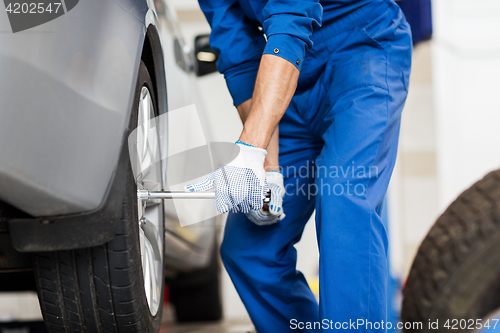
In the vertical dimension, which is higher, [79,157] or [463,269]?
[79,157]

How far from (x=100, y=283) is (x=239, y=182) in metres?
0.31

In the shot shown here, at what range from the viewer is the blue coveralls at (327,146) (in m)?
0.86

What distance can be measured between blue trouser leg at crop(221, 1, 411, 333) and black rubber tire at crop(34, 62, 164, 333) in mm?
342

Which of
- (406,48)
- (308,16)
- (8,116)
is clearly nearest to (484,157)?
(406,48)

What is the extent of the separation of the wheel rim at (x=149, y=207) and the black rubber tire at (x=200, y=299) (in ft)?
3.55

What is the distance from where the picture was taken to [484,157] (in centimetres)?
363

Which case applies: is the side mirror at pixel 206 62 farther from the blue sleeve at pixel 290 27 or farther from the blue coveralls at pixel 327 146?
the blue sleeve at pixel 290 27

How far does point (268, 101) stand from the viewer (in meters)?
0.87

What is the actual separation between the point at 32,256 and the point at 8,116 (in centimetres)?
31

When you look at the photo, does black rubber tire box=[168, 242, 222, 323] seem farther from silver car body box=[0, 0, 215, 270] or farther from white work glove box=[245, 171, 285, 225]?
silver car body box=[0, 0, 215, 270]

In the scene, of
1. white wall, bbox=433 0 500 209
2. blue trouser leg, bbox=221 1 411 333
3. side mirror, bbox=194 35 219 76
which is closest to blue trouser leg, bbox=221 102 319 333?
blue trouser leg, bbox=221 1 411 333

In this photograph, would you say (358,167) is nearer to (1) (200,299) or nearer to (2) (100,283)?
(2) (100,283)

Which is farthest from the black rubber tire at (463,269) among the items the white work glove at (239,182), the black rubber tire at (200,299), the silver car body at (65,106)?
the black rubber tire at (200,299)

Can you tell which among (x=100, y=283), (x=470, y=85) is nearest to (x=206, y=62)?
(x=100, y=283)
